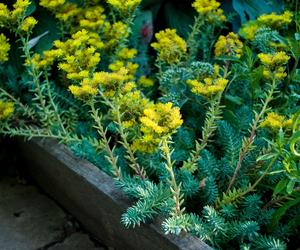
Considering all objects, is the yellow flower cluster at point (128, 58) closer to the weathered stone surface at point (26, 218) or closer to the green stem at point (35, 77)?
the green stem at point (35, 77)

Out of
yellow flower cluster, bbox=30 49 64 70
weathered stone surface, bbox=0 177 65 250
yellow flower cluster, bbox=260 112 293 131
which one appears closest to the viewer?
yellow flower cluster, bbox=260 112 293 131

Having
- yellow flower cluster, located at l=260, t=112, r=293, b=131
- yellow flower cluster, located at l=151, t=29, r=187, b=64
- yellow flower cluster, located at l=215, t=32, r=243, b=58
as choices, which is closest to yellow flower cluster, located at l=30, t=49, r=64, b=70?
yellow flower cluster, located at l=151, t=29, r=187, b=64

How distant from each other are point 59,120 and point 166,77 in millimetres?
411

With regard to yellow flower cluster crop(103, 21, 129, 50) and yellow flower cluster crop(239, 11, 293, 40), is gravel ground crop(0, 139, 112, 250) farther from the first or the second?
yellow flower cluster crop(239, 11, 293, 40)

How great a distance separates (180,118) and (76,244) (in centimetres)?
62

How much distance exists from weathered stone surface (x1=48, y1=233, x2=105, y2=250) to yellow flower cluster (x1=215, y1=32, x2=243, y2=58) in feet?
2.75

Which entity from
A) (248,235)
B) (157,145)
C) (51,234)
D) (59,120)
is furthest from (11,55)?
(248,235)

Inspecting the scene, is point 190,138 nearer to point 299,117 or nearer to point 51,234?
point 299,117

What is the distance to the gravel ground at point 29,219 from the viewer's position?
199cm

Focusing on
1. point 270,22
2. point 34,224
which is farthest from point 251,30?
point 34,224

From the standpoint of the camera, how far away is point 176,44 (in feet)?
6.06

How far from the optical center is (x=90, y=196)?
1809 millimetres

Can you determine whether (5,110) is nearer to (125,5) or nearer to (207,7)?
(125,5)

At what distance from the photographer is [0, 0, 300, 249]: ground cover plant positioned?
1.45 metres
